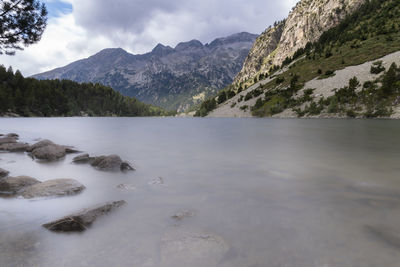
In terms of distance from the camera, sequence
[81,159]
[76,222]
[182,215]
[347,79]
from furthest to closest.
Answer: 1. [347,79]
2. [81,159]
3. [182,215]
4. [76,222]

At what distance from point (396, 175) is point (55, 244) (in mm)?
11812

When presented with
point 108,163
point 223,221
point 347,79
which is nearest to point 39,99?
point 108,163

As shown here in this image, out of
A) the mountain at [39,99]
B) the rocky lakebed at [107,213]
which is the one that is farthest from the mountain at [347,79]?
the mountain at [39,99]

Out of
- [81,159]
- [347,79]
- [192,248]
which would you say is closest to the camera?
[192,248]

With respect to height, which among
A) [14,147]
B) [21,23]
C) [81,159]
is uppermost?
[21,23]

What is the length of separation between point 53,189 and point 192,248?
5.70 meters

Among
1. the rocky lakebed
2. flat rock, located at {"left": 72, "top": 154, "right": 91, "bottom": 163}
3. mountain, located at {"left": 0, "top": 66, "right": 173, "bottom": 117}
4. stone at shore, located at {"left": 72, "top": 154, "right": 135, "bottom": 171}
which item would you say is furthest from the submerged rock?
mountain, located at {"left": 0, "top": 66, "right": 173, "bottom": 117}

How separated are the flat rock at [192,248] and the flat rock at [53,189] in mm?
4660

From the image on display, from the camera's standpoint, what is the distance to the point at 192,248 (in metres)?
3.94

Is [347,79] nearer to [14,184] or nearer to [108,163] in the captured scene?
[108,163]

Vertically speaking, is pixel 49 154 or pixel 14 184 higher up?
pixel 49 154

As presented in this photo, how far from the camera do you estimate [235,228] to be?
466 cm

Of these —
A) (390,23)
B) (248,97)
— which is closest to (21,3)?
(248,97)

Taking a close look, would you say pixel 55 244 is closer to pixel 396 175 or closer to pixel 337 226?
pixel 337 226
